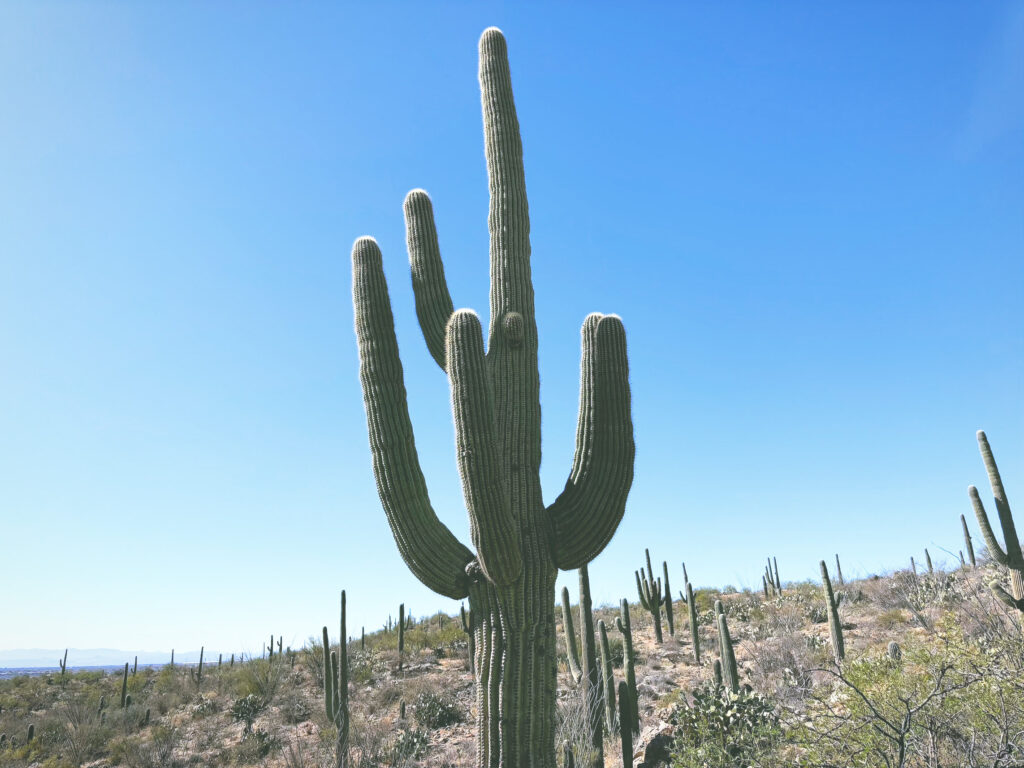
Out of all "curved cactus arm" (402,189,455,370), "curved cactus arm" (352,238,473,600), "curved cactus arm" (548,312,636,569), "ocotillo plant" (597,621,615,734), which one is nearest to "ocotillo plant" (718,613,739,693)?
"ocotillo plant" (597,621,615,734)

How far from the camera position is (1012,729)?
6348 mm

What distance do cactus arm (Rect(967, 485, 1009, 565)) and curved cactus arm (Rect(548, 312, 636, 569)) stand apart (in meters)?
8.48

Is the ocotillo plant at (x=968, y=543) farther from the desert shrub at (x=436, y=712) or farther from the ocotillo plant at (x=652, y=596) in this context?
the desert shrub at (x=436, y=712)

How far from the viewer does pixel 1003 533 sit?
11594 millimetres

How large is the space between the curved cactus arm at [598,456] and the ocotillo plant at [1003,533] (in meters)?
7.80

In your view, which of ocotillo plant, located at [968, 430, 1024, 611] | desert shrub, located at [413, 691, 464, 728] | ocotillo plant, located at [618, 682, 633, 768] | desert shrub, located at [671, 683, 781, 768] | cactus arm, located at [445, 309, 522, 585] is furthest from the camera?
desert shrub, located at [413, 691, 464, 728]

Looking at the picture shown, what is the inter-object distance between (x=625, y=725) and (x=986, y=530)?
7542 mm

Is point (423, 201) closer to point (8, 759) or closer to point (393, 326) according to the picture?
point (393, 326)

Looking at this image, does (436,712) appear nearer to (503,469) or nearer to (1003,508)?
(503,469)

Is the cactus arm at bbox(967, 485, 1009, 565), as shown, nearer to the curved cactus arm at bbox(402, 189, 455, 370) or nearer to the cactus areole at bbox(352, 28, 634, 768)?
the cactus areole at bbox(352, 28, 634, 768)

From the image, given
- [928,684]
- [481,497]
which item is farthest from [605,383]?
[928,684]

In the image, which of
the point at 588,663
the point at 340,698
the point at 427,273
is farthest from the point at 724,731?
the point at 427,273

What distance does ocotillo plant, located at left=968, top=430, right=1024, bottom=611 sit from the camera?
11.3 metres

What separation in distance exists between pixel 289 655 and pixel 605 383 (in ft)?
54.6
